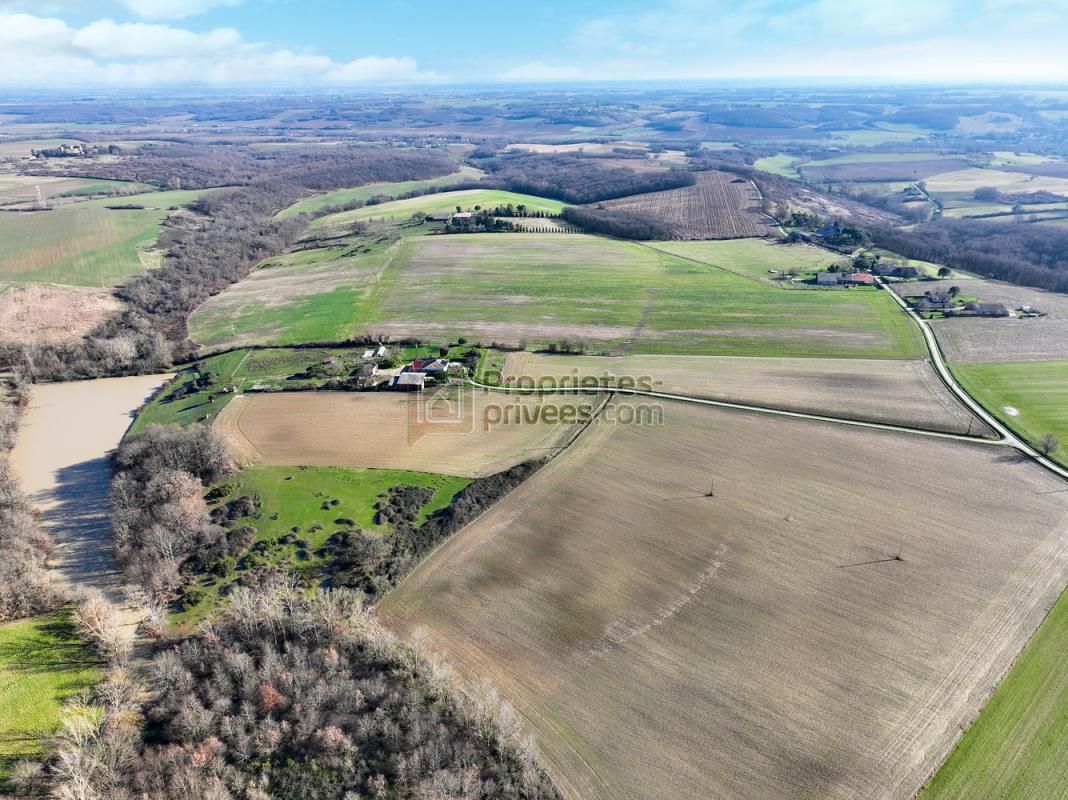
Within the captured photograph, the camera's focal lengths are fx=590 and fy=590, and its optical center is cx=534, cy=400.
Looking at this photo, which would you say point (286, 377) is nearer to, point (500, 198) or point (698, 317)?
point (698, 317)

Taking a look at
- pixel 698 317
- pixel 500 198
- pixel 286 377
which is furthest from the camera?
pixel 500 198

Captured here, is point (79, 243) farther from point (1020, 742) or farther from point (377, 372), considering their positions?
point (1020, 742)

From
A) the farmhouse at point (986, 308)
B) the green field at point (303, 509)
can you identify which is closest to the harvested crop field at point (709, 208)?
the farmhouse at point (986, 308)

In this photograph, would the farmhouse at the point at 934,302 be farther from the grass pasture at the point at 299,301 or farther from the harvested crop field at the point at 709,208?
the grass pasture at the point at 299,301

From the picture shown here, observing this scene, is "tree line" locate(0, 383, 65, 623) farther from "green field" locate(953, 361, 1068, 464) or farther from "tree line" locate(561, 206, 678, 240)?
"tree line" locate(561, 206, 678, 240)

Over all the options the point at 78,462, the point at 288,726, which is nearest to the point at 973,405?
the point at 288,726

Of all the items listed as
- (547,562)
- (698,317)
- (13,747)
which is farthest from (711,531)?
(698,317)
